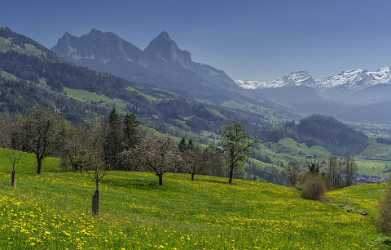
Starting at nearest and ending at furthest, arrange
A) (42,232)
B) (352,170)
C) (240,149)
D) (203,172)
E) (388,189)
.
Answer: (42,232) → (388,189) → (240,149) → (203,172) → (352,170)

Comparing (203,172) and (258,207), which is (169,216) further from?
(203,172)

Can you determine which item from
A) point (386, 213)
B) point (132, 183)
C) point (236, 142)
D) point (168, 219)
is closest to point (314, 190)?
point (236, 142)

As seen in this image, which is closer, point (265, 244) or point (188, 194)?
point (265, 244)

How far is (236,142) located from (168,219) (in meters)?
60.9

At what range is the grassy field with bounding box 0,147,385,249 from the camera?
53.0 ft

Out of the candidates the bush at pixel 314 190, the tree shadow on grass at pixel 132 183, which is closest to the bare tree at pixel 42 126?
the tree shadow on grass at pixel 132 183

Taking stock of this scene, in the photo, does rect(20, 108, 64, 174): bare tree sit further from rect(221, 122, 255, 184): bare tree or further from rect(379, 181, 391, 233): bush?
rect(379, 181, 391, 233): bush

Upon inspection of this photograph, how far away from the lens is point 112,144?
4658 inches

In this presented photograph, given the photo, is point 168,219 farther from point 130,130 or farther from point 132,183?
point 130,130

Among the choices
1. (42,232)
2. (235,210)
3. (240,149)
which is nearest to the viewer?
(42,232)

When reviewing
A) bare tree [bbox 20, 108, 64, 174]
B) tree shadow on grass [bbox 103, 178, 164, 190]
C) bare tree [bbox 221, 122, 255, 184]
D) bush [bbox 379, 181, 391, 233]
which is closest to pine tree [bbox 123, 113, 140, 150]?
bare tree [bbox 221, 122, 255, 184]

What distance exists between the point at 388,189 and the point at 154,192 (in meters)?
33.5

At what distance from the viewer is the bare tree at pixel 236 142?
9431cm

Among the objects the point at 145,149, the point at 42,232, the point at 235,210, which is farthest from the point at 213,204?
the point at 42,232
